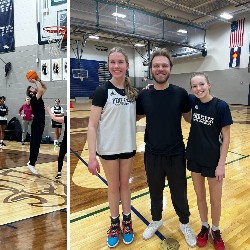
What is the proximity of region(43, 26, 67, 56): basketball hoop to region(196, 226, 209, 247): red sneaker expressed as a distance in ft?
16.6

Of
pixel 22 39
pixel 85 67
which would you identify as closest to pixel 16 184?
pixel 22 39

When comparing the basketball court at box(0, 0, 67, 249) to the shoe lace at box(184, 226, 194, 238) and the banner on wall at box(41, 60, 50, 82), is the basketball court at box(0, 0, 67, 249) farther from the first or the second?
the shoe lace at box(184, 226, 194, 238)

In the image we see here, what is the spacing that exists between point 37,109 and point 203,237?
111 inches

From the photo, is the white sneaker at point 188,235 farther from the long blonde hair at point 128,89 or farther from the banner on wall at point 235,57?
the banner on wall at point 235,57

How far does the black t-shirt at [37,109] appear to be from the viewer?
3.78 meters

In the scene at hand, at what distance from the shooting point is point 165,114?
5.90ft

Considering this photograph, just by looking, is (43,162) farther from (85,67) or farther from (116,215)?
(85,67)

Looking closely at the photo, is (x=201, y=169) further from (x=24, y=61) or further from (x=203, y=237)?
(x=24, y=61)

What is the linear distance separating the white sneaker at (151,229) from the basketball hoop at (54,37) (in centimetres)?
481

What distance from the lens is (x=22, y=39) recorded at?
262 inches

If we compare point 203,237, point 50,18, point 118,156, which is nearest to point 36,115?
point 118,156

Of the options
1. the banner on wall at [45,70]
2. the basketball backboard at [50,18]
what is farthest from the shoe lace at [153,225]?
the banner on wall at [45,70]

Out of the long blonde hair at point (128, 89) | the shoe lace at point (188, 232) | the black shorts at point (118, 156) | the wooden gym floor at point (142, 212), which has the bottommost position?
the wooden gym floor at point (142, 212)

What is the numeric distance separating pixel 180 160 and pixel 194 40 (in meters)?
15.3
